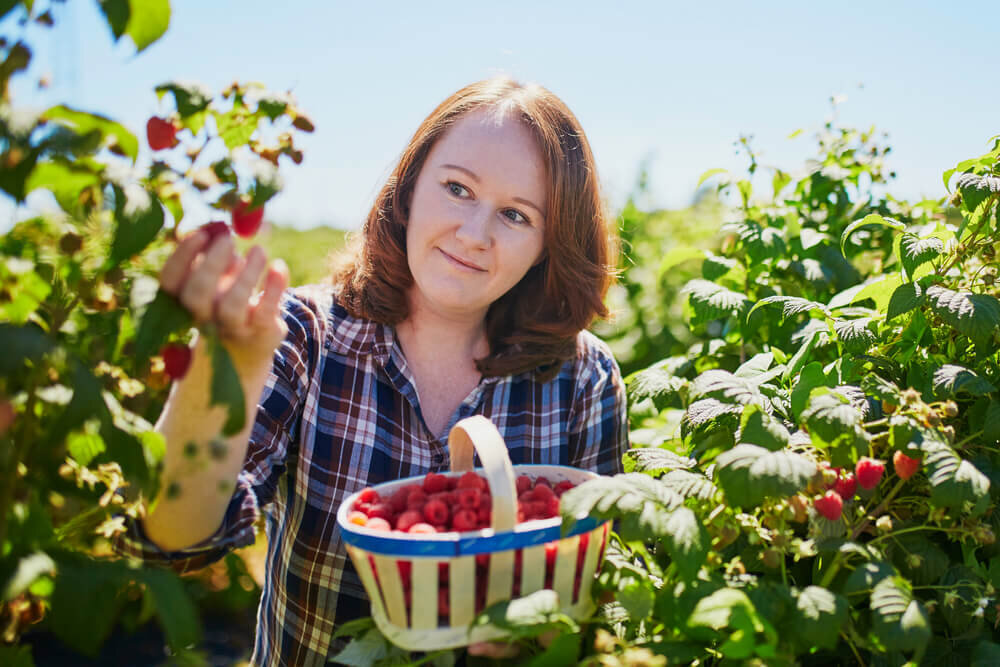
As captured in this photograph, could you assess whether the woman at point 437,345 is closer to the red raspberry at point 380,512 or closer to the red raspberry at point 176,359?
the red raspberry at point 380,512

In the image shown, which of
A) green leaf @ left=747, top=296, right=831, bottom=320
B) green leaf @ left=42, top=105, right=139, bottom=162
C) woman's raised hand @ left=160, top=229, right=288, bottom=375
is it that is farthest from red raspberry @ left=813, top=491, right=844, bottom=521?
green leaf @ left=42, top=105, right=139, bottom=162

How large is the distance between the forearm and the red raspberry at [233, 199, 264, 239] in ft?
0.49

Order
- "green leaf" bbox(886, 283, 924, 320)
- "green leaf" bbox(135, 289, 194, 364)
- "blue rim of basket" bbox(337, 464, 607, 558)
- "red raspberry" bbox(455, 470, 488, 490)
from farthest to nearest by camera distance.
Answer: "green leaf" bbox(886, 283, 924, 320) < "red raspberry" bbox(455, 470, 488, 490) < "blue rim of basket" bbox(337, 464, 607, 558) < "green leaf" bbox(135, 289, 194, 364)

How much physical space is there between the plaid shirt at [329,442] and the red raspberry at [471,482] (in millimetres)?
559

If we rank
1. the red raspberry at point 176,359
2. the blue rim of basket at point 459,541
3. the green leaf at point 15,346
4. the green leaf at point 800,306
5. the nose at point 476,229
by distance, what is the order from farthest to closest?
the nose at point 476,229 → the green leaf at point 800,306 → the blue rim of basket at point 459,541 → the red raspberry at point 176,359 → the green leaf at point 15,346

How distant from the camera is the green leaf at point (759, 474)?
1.02 metres

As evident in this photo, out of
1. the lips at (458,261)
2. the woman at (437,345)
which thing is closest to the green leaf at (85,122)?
the woman at (437,345)

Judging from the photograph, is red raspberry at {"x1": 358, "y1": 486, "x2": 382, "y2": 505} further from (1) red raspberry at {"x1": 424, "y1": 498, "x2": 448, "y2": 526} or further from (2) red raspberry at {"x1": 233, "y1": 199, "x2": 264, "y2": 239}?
(2) red raspberry at {"x1": 233, "y1": 199, "x2": 264, "y2": 239}

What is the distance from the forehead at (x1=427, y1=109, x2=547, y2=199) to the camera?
1729mm

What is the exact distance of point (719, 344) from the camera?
2.19 m

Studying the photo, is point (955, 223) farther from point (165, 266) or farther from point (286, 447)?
point (165, 266)

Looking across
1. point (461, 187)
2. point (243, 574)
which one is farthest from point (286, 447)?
point (243, 574)

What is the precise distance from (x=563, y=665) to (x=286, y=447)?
0.90m

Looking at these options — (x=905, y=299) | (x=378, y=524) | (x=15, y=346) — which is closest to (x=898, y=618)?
(x=905, y=299)
